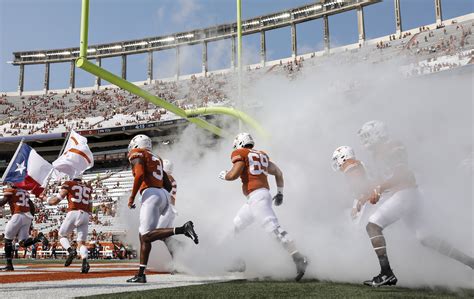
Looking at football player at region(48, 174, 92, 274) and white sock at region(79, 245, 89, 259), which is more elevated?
football player at region(48, 174, 92, 274)

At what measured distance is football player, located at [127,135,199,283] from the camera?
175 inches

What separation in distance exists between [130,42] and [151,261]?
Result: 36.2 m

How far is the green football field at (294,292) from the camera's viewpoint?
3221 millimetres

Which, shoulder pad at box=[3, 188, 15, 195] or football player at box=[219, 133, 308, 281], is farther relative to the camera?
shoulder pad at box=[3, 188, 15, 195]

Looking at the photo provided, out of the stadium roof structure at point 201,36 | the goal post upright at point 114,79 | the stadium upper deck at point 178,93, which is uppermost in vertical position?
the stadium roof structure at point 201,36

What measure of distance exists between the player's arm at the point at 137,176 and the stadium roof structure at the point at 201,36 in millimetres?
29432

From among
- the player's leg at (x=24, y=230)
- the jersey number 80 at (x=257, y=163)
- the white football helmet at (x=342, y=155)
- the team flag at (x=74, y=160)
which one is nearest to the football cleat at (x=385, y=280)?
the white football helmet at (x=342, y=155)

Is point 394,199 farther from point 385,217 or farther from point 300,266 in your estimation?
point 300,266

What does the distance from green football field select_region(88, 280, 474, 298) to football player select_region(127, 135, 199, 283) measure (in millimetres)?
763

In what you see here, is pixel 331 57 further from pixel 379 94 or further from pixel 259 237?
pixel 259 237

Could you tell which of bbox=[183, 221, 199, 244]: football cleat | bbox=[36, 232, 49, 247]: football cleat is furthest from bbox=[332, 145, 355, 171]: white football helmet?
bbox=[36, 232, 49, 247]: football cleat

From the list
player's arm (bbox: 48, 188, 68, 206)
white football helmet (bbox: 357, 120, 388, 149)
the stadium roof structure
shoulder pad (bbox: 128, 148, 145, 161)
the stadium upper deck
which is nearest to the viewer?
white football helmet (bbox: 357, 120, 388, 149)

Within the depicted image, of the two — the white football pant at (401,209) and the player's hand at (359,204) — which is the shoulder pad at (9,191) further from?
the white football pant at (401,209)

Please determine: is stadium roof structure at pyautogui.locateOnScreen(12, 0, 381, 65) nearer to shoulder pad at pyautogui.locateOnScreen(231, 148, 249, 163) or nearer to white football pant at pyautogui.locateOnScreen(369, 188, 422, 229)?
shoulder pad at pyautogui.locateOnScreen(231, 148, 249, 163)
